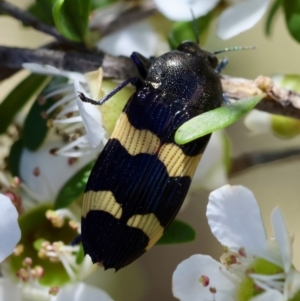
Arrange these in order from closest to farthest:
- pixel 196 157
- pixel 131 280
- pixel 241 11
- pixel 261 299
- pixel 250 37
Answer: pixel 261 299 → pixel 196 157 → pixel 241 11 → pixel 131 280 → pixel 250 37

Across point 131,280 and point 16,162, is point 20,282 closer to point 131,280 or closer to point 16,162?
point 16,162

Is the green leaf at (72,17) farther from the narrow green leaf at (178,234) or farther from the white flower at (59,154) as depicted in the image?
the narrow green leaf at (178,234)

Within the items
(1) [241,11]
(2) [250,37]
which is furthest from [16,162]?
(2) [250,37]

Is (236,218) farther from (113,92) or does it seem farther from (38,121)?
(38,121)

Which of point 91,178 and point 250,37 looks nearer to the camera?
point 91,178

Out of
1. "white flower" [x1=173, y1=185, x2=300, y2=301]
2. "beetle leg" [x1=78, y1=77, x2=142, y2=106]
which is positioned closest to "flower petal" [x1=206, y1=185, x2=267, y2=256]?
"white flower" [x1=173, y1=185, x2=300, y2=301]

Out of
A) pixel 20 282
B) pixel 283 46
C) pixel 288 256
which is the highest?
pixel 288 256
